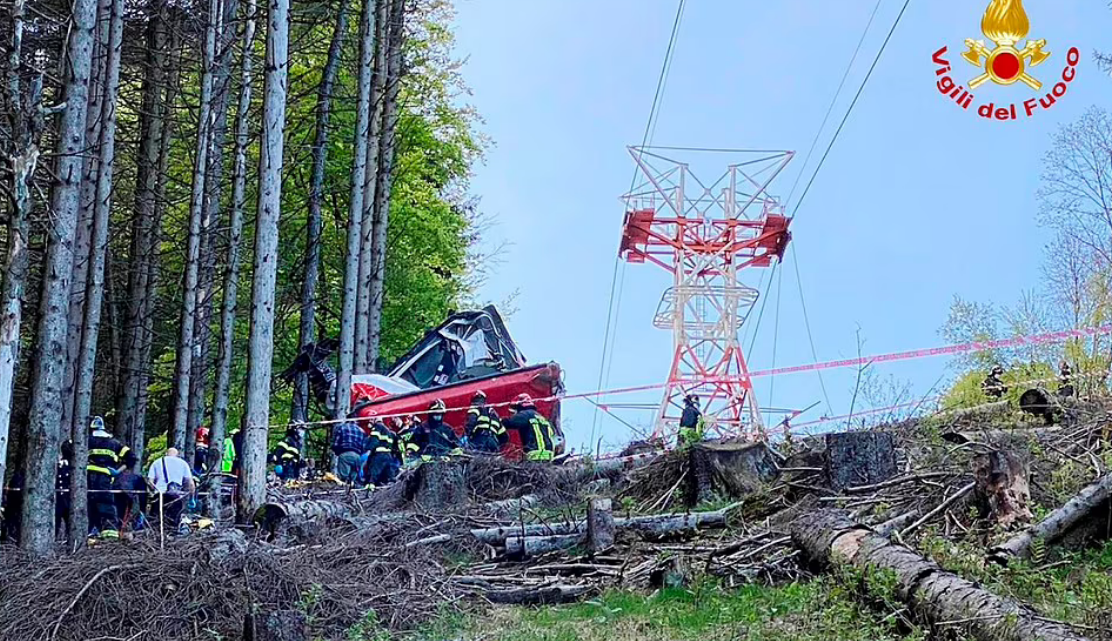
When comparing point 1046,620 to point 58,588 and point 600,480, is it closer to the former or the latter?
point 58,588

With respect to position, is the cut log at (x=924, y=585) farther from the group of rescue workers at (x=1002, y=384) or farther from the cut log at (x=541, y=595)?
the group of rescue workers at (x=1002, y=384)

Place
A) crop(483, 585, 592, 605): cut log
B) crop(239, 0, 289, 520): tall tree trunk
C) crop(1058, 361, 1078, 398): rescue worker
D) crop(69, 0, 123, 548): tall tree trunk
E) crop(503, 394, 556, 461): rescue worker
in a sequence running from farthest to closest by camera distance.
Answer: crop(503, 394, 556, 461): rescue worker → crop(69, 0, 123, 548): tall tree trunk → crop(239, 0, 289, 520): tall tree trunk → crop(1058, 361, 1078, 398): rescue worker → crop(483, 585, 592, 605): cut log

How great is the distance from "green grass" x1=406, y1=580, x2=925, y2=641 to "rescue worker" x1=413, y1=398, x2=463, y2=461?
336 inches

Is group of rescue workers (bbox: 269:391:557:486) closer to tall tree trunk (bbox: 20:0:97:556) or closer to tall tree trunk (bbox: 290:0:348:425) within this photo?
tall tree trunk (bbox: 290:0:348:425)

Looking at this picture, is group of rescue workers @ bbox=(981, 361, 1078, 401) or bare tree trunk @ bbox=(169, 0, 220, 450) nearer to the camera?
group of rescue workers @ bbox=(981, 361, 1078, 401)

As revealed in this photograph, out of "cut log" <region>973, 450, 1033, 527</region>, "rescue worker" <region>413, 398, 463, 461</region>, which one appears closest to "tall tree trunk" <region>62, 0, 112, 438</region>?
"rescue worker" <region>413, 398, 463, 461</region>

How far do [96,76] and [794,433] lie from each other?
11.3 m

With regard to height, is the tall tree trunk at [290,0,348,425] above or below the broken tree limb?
above

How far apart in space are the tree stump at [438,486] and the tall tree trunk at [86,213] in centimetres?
460

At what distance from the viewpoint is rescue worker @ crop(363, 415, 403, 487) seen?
664 inches

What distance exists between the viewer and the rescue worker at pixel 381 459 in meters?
16.9

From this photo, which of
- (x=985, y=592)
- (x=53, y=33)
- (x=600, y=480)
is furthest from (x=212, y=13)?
(x=985, y=592)

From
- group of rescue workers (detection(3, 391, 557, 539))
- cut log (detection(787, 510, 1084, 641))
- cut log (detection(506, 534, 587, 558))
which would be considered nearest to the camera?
cut log (detection(787, 510, 1084, 641))

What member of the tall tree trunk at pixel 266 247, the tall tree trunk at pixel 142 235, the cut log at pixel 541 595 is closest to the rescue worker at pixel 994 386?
the cut log at pixel 541 595
